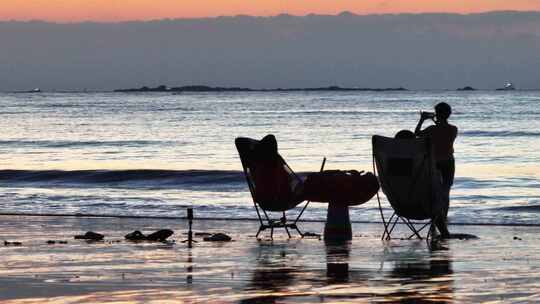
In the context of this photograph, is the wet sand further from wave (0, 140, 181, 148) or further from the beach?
wave (0, 140, 181, 148)

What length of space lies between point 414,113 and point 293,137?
32.3 meters

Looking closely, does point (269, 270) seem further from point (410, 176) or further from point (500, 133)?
point (500, 133)

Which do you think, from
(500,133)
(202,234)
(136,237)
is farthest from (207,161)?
(136,237)

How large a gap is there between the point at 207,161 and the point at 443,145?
79.1ft

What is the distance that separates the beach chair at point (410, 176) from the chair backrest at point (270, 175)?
40.0 inches

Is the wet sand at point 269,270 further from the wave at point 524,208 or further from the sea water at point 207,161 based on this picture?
the wave at point 524,208

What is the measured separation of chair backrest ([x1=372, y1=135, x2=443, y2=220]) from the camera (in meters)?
13.6

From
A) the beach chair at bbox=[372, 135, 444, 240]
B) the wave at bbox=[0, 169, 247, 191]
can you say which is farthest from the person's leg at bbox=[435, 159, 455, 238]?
the wave at bbox=[0, 169, 247, 191]

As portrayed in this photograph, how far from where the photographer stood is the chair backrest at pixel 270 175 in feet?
46.1

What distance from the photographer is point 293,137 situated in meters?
54.7

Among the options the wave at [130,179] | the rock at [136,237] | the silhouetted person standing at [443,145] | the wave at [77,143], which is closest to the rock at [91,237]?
the rock at [136,237]

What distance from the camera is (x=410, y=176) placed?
1366 cm

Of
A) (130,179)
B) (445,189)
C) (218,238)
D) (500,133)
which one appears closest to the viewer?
(218,238)

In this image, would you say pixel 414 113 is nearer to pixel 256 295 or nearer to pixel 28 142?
pixel 28 142
